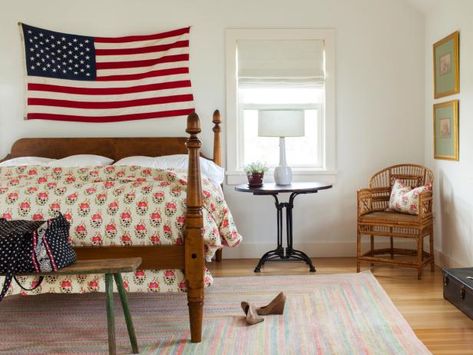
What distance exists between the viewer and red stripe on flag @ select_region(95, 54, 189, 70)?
494cm

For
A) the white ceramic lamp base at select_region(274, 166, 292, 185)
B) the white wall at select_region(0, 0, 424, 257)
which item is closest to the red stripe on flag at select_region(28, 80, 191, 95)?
the white wall at select_region(0, 0, 424, 257)

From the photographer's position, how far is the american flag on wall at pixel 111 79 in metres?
4.90

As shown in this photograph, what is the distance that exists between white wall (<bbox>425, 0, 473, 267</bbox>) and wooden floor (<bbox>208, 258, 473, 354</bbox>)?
0.95ft

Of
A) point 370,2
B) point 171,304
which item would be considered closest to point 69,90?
point 171,304

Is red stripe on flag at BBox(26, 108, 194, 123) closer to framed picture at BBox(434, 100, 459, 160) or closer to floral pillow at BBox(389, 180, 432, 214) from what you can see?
floral pillow at BBox(389, 180, 432, 214)

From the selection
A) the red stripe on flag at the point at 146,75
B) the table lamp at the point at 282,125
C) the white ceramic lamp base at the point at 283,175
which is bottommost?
the white ceramic lamp base at the point at 283,175

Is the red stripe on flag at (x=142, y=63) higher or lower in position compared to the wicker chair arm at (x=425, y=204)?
higher

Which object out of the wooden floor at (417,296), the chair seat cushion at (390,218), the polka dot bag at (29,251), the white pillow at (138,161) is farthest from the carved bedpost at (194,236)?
the chair seat cushion at (390,218)

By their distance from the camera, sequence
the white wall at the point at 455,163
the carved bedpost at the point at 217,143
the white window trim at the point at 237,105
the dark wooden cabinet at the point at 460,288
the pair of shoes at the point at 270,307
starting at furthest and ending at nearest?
the white window trim at the point at 237,105, the carved bedpost at the point at 217,143, the white wall at the point at 455,163, the pair of shoes at the point at 270,307, the dark wooden cabinet at the point at 460,288

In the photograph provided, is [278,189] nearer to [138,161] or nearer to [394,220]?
[394,220]

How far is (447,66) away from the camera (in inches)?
173

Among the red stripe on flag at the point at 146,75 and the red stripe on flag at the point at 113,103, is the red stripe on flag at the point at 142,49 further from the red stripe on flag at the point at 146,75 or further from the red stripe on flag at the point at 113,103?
the red stripe on flag at the point at 113,103

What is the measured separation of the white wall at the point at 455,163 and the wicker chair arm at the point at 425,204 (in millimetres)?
172

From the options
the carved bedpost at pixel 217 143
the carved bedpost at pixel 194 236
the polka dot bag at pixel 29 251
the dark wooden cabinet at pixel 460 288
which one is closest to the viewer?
the polka dot bag at pixel 29 251
